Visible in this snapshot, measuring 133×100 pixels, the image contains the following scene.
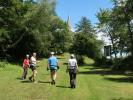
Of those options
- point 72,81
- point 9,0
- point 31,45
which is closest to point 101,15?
point 31,45

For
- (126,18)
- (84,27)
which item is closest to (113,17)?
(126,18)

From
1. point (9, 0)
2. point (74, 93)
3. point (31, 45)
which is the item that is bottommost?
point (74, 93)

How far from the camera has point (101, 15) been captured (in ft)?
305

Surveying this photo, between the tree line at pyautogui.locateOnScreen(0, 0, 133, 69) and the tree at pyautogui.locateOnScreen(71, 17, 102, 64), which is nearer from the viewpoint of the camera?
the tree line at pyautogui.locateOnScreen(0, 0, 133, 69)

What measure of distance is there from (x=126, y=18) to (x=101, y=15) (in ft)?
130

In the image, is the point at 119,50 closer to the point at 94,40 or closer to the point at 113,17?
the point at 94,40

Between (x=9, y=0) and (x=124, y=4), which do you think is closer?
(x=124, y=4)

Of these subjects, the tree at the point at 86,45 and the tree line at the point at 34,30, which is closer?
the tree line at the point at 34,30

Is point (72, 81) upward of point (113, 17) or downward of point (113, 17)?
downward

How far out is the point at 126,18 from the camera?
175 ft

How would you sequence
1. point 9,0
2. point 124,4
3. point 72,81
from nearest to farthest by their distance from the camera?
point 72,81
point 124,4
point 9,0

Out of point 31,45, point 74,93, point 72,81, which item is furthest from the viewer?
point 31,45

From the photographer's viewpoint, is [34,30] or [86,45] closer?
[34,30]

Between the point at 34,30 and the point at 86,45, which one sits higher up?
the point at 34,30
